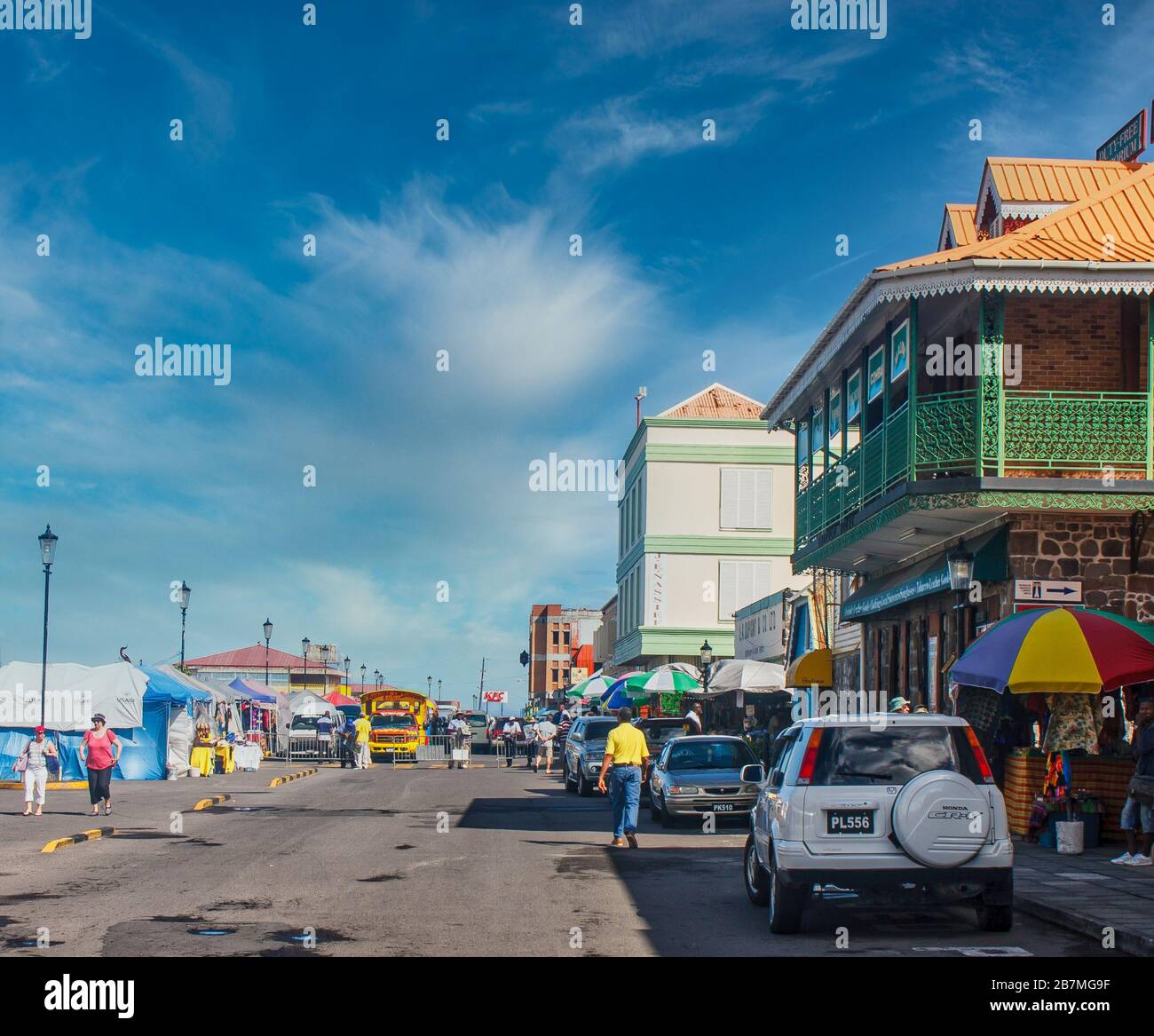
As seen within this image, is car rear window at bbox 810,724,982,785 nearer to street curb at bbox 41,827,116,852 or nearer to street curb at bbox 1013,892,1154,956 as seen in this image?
street curb at bbox 1013,892,1154,956

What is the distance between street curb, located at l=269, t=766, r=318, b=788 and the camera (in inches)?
1348

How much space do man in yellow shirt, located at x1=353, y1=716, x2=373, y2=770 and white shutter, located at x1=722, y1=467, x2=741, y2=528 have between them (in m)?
18.7

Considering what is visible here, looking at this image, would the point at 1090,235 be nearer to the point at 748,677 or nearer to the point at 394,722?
the point at 748,677

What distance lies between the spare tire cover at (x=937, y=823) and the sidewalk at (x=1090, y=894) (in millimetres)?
1231

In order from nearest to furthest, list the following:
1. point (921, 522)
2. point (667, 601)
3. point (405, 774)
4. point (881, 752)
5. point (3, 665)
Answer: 1. point (881, 752)
2. point (921, 522)
3. point (3, 665)
4. point (405, 774)
5. point (667, 601)

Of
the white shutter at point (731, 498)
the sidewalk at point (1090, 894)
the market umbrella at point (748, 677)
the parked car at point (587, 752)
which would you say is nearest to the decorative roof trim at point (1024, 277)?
the sidewalk at point (1090, 894)

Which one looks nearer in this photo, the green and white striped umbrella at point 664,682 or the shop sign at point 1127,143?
the shop sign at point 1127,143

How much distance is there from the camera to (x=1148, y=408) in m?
19.0

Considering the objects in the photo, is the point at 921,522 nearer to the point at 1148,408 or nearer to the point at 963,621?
the point at 963,621

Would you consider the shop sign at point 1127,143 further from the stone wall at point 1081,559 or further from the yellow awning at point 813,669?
the yellow awning at point 813,669

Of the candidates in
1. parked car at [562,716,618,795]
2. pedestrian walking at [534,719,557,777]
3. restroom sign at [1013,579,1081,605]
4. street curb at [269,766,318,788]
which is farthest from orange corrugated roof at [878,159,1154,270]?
pedestrian walking at [534,719,557,777]

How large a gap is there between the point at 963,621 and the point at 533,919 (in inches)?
460

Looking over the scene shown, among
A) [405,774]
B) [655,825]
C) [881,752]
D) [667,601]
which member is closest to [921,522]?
[655,825]

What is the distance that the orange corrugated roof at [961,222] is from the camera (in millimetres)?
26828
